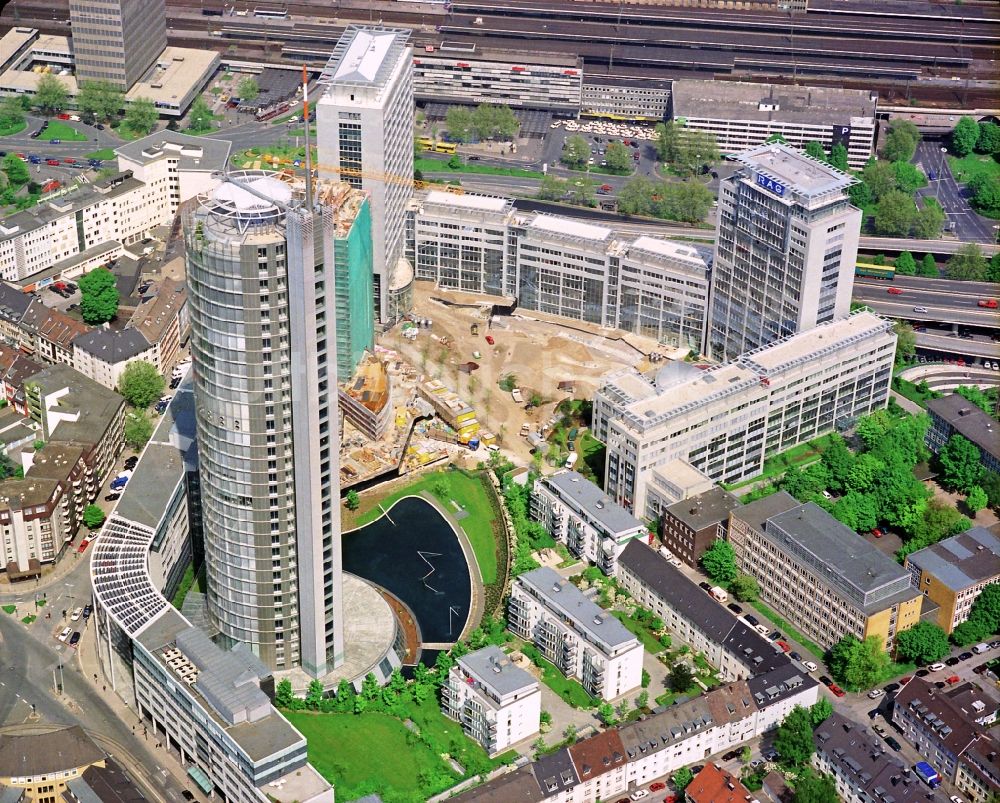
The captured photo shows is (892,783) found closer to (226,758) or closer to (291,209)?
(226,758)

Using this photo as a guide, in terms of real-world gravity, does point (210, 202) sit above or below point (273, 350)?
above

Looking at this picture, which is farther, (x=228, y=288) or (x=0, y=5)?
(x=228, y=288)

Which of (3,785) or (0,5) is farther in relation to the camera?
(3,785)

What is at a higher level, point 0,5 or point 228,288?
point 0,5

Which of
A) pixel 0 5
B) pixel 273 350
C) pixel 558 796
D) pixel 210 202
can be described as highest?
pixel 0 5

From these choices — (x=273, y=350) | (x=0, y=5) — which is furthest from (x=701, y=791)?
(x=0, y=5)

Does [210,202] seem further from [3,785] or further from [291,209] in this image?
[3,785]

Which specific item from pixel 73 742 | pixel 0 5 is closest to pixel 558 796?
pixel 73 742
